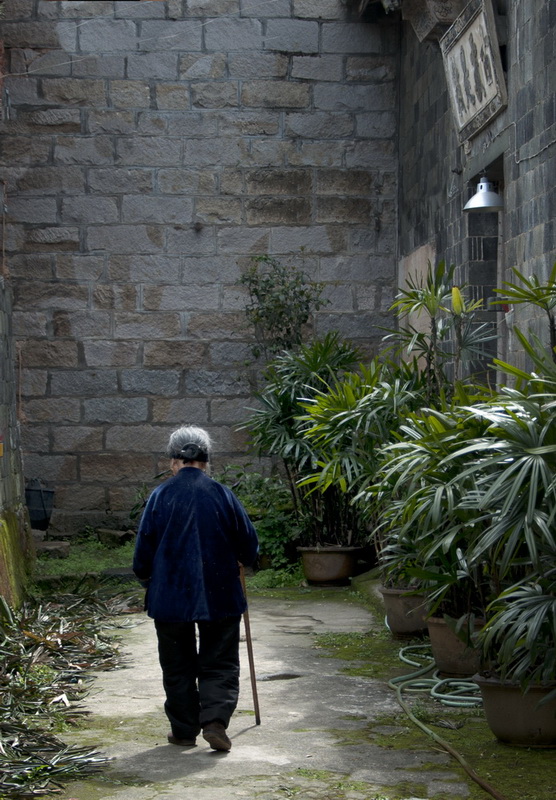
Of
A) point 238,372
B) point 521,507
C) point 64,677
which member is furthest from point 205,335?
point 521,507

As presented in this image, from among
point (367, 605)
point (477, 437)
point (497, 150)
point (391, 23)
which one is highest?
point (391, 23)

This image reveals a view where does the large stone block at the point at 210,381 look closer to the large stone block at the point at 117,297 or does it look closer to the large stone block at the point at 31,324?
the large stone block at the point at 117,297

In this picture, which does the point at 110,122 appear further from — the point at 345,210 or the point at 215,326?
the point at 345,210

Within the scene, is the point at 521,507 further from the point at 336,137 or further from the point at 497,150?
the point at 336,137

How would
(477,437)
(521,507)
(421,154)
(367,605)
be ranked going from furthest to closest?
(421,154), (367,605), (477,437), (521,507)

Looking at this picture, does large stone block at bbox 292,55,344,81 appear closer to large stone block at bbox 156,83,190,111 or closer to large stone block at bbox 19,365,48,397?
large stone block at bbox 156,83,190,111

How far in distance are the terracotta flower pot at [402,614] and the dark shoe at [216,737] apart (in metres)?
2.21

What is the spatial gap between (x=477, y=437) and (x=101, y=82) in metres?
7.53

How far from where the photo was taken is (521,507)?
4238 mm

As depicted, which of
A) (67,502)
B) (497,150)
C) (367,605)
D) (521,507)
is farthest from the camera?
(67,502)

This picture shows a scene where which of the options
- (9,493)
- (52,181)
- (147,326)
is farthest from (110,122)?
(9,493)

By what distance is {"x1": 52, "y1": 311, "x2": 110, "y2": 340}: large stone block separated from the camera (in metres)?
11.1

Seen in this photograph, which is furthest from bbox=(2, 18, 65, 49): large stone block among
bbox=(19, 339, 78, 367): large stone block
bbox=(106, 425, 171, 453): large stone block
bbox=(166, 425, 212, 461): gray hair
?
bbox=(166, 425, 212, 461): gray hair

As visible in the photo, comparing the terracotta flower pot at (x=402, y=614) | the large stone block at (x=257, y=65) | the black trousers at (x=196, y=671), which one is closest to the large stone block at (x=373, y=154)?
the large stone block at (x=257, y=65)
